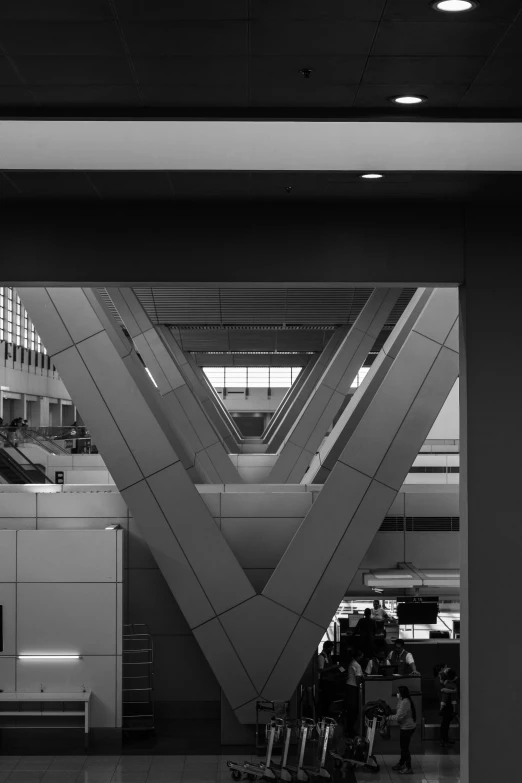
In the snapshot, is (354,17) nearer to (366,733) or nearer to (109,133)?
(109,133)

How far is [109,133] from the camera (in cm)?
643

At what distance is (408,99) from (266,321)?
87.0 feet

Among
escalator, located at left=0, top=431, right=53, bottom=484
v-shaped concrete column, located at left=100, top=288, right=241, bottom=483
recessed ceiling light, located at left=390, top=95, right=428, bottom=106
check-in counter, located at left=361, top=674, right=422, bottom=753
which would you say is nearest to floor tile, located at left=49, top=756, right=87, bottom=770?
check-in counter, located at left=361, top=674, right=422, bottom=753

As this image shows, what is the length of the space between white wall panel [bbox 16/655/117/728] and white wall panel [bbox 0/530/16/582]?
1.48 metres

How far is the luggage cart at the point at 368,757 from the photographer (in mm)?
13930

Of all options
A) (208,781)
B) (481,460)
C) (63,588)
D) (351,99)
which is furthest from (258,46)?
(63,588)

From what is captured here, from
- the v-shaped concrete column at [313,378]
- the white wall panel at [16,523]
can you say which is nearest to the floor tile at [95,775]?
the white wall panel at [16,523]

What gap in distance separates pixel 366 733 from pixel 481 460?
904cm

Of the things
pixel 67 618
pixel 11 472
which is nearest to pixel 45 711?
pixel 67 618

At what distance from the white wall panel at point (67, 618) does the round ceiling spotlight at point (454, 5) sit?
12.8 metres

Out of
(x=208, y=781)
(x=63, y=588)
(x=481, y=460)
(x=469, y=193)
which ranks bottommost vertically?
(x=208, y=781)

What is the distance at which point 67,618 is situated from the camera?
1539 centimetres

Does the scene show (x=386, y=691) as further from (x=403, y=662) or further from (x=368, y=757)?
(x=368, y=757)

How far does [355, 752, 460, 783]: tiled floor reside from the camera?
44.2ft
